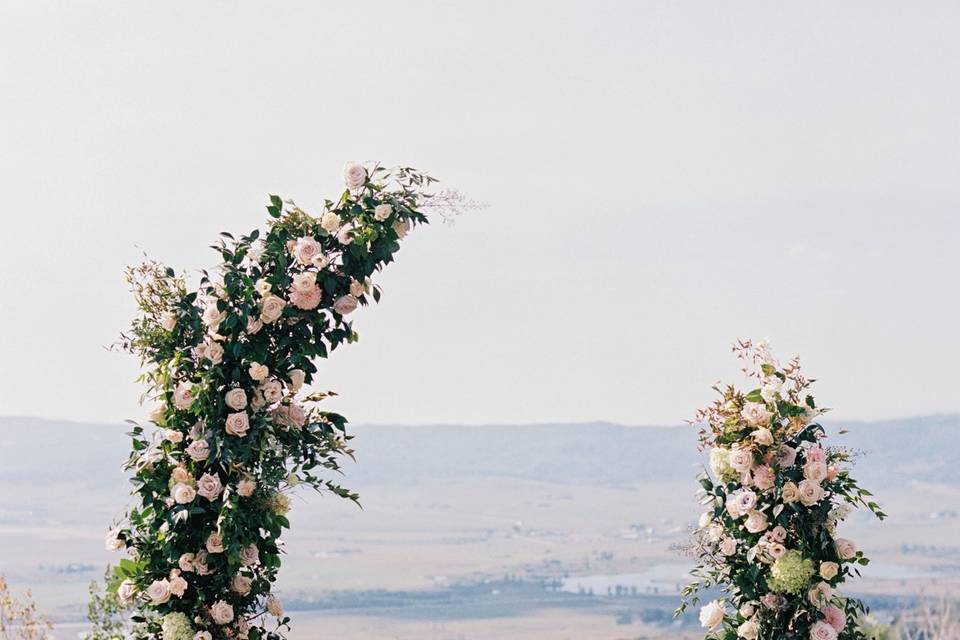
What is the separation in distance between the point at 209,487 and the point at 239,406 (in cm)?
31

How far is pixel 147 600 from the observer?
14.4 ft

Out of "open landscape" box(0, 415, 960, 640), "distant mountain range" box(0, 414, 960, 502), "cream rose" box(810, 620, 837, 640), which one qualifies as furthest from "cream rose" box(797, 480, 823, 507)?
"distant mountain range" box(0, 414, 960, 502)

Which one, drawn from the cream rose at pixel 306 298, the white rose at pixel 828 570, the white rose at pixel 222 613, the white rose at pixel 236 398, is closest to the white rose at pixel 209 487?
the white rose at pixel 236 398

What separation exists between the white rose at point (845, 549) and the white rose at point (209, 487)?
2.34 meters

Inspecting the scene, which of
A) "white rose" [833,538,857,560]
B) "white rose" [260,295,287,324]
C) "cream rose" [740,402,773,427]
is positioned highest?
"white rose" [260,295,287,324]

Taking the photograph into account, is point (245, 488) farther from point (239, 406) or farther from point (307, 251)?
point (307, 251)

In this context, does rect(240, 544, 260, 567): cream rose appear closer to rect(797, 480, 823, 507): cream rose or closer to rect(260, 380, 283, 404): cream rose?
rect(260, 380, 283, 404): cream rose

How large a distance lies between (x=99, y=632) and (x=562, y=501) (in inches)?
2618

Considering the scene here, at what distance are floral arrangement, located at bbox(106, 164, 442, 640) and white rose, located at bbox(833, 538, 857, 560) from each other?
1.86 meters

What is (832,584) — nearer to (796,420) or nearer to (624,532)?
(796,420)

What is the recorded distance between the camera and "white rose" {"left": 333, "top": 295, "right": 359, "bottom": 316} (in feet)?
14.5

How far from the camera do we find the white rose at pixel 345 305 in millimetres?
4418

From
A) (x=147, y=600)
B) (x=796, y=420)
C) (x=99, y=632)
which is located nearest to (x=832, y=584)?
(x=796, y=420)

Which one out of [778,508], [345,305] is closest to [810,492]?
[778,508]
